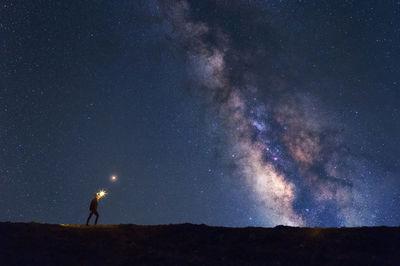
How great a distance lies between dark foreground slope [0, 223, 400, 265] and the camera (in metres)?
13.1

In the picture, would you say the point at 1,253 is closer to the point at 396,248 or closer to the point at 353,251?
the point at 353,251

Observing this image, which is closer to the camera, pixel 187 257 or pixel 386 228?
pixel 187 257

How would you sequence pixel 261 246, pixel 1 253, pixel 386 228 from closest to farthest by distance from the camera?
1. pixel 1 253
2. pixel 261 246
3. pixel 386 228

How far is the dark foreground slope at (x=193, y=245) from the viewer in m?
13.1

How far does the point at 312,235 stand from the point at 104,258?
932 cm

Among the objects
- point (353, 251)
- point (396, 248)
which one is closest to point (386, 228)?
point (396, 248)

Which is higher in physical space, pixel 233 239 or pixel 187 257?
pixel 233 239

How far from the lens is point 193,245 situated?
15.0 metres

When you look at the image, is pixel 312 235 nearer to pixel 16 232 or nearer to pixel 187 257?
pixel 187 257

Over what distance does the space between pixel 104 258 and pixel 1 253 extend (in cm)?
413

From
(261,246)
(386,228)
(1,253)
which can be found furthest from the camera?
(386,228)

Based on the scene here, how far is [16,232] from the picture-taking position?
1559cm

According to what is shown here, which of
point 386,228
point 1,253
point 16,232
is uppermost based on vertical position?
point 386,228

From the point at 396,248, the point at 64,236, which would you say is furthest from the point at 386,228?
the point at 64,236
